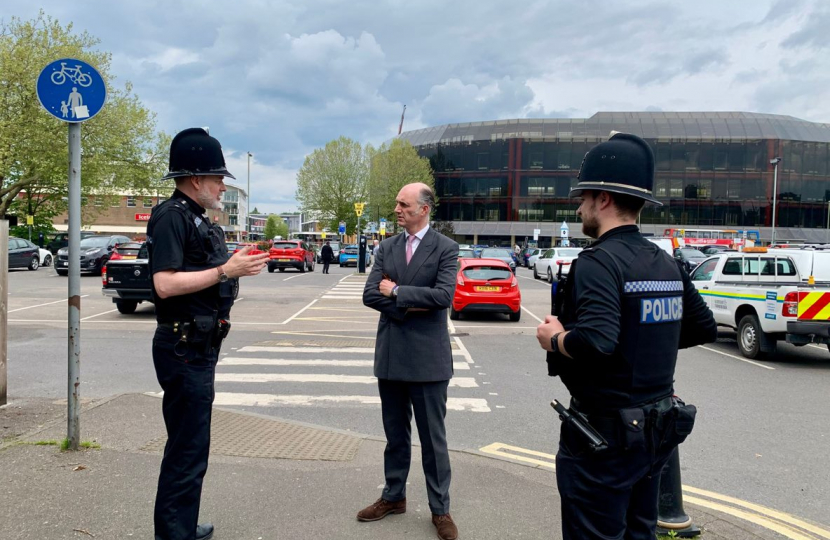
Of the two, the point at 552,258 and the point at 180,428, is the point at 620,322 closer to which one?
the point at 180,428

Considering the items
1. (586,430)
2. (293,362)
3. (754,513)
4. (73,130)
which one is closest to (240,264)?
(586,430)

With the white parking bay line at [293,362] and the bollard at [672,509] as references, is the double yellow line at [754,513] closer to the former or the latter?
the bollard at [672,509]

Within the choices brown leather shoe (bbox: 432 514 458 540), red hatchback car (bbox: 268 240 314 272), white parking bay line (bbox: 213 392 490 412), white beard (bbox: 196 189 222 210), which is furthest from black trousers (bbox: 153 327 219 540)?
red hatchback car (bbox: 268 240 314 272)

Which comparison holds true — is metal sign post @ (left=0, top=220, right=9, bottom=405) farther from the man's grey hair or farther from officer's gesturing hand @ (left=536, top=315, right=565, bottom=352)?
officer's gesturing hand @ (left=536, top=315, right=565, bottom=352)

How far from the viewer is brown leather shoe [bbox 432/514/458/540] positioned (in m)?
3.57

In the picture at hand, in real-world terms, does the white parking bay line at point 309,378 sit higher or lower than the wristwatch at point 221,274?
lower

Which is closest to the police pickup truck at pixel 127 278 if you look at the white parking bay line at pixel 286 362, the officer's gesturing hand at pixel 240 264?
the white parking bay line at pixel 286 362

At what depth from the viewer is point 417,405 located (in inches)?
151

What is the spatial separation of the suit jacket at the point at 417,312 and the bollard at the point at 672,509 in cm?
146

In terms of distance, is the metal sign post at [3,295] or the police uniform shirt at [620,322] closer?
the police uniform shirt at [620,322]

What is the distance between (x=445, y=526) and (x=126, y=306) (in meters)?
13.3

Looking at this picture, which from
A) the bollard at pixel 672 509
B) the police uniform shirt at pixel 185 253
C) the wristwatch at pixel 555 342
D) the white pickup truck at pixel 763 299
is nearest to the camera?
the wristwatch at pixel 555 342

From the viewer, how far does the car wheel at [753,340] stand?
34.0 feet

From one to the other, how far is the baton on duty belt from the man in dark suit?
139 centimetres
